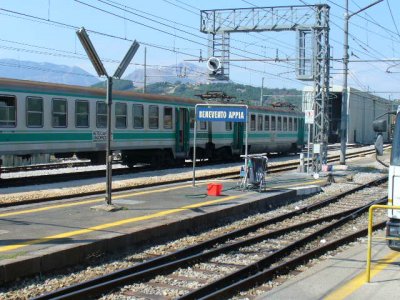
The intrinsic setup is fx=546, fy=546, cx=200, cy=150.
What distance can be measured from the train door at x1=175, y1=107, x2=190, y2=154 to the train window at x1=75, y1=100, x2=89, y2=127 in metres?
5.98

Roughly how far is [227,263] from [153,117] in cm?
1602

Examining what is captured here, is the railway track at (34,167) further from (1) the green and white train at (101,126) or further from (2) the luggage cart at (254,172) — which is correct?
(2) the luggage cart at (254,172)

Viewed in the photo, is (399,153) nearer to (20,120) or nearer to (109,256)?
(109,256)

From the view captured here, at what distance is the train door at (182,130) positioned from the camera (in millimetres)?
25484

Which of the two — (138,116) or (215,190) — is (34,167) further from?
(215,190)

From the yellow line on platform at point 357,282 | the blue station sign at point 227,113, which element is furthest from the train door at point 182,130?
the yellow line on platform at point 357,282

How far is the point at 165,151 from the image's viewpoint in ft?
83.5

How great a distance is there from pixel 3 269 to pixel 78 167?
18898mm

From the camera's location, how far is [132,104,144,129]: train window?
22750 mm

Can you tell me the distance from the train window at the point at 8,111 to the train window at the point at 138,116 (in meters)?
6.18

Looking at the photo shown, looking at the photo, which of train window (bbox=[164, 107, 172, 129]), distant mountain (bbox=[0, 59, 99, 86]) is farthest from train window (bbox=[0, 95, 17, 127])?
distant mountain (bbox=[0, 59, 99, 86])

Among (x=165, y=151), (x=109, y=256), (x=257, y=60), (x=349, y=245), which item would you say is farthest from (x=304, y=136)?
(x=109, y=256)

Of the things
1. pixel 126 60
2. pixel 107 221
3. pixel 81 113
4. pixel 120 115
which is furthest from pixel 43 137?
pixel 107 221

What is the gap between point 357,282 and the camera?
688 cm
